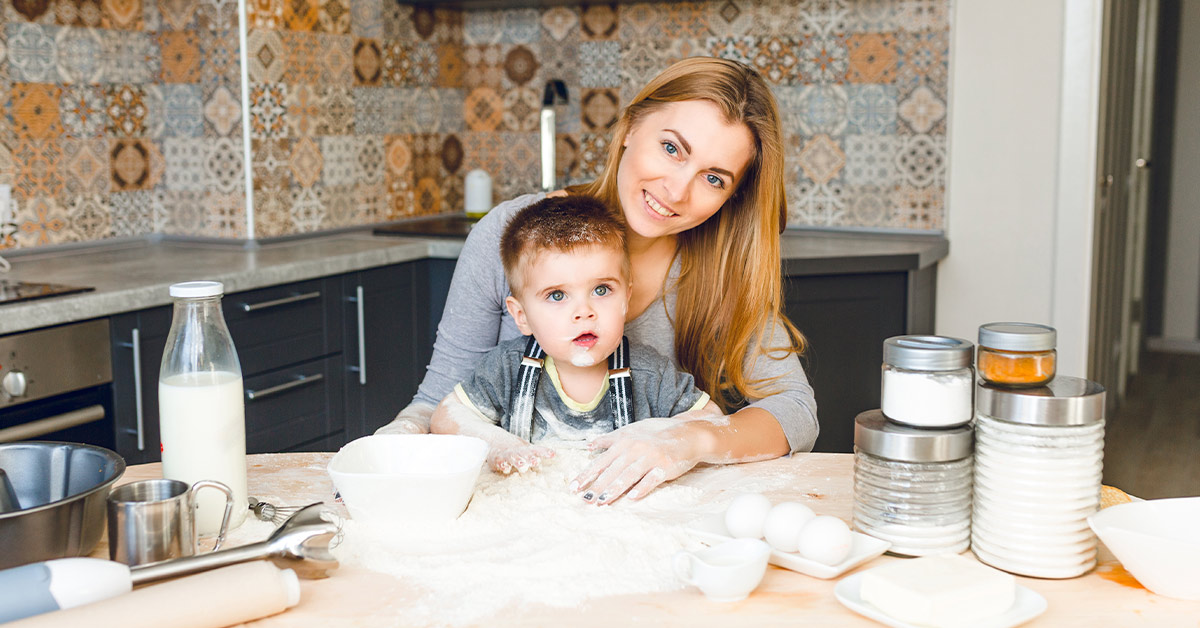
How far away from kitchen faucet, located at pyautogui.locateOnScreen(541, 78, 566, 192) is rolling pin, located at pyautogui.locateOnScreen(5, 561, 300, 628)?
253 centimetres

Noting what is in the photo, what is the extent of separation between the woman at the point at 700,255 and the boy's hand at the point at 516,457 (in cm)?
19

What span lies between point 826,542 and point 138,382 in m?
1.68

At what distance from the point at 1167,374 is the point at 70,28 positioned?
480 centimetres

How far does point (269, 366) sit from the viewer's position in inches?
98.8

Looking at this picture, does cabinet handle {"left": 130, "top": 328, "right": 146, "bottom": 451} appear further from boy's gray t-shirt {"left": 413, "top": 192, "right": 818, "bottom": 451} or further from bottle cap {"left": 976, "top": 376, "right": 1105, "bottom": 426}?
bottle cap {"left": 976, "top": 376, "right": 1105, "bottom": 426}

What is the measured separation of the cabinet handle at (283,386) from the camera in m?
2.46

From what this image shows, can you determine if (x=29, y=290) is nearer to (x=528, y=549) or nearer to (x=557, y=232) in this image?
(x=557, y=232)

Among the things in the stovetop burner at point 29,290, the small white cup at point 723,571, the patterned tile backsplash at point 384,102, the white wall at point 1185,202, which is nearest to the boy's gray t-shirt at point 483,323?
the small white cup at point 723,571

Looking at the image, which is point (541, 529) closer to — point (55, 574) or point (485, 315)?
point (55, 574)

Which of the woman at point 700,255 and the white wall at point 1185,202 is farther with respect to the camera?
the white wall at point 1185,202

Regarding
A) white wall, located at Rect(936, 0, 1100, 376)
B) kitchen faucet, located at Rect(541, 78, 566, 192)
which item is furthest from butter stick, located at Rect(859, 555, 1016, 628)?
kitchen faucet, located at Rect(541, 78, 566, 192)

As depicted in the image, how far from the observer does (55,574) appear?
0.84 meters

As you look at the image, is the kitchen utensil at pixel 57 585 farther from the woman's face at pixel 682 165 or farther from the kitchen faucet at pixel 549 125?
the kitchen faucet at pixel 549 125

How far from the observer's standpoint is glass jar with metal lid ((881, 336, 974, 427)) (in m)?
0.97
